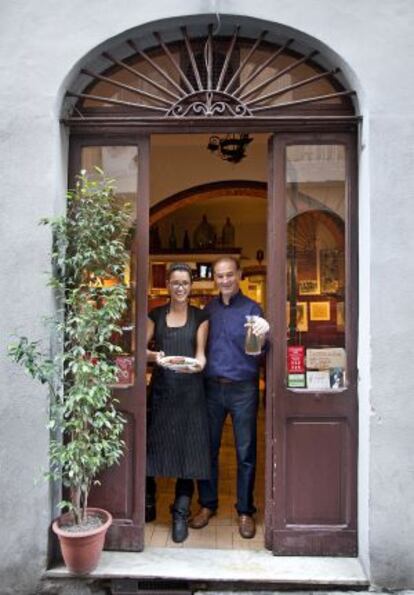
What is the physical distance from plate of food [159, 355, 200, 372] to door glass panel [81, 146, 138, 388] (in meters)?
0.26

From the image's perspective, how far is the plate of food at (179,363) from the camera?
4246 mm

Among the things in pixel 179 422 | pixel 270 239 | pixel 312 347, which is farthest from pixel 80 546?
pixel 270 239

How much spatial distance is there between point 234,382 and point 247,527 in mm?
1215

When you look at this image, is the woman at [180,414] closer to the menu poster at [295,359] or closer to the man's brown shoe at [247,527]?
the man's brown shoe at [247,527]

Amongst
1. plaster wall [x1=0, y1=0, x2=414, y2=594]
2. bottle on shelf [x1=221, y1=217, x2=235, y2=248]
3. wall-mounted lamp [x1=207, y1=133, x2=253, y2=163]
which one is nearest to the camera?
plaster wall [x1=0, y1=0, x2=414, y2=594]

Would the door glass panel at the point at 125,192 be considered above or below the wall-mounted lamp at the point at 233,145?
below

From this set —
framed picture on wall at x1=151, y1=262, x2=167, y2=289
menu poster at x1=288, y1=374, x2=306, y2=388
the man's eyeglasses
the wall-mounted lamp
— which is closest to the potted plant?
the man's eyeglasses

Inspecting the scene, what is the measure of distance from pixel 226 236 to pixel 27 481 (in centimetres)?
638

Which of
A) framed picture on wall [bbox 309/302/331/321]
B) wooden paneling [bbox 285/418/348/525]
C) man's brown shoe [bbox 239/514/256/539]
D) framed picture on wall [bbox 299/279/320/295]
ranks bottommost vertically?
man's brown shoe [bbox 239/514/256/539]

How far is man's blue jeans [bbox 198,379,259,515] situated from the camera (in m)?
4.46

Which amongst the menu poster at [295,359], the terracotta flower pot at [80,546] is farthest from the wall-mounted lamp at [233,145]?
the terracotta flower pot at [80,546]

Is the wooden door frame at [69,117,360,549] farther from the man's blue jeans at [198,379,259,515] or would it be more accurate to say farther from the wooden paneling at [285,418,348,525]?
the man's blue jeans at [198,379,259,515]

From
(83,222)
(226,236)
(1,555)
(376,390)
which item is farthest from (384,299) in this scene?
(226,236)

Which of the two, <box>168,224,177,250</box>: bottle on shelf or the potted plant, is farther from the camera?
<box>168,224,177,250</box>: bottle on shelf
